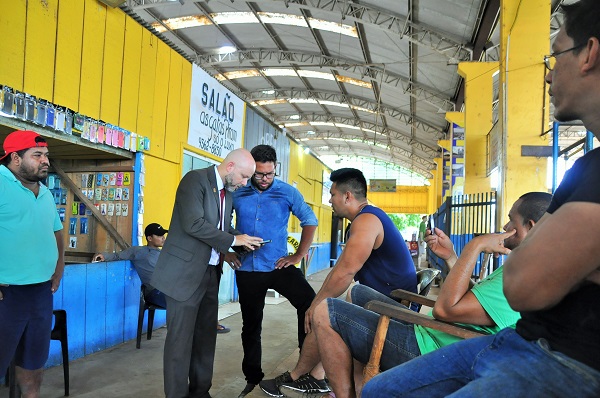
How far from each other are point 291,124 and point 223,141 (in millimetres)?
18960

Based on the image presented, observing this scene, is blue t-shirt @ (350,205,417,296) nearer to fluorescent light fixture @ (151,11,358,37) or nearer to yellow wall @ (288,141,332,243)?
yellow wall @ (288,141,332,243)

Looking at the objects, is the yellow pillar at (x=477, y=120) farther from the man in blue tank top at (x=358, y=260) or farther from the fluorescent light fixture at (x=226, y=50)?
the fluorescent light fixture at (x=226, y=50)

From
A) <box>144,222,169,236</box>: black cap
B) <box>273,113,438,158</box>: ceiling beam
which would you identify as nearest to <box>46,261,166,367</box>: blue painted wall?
<box>144,222,169,236</box>: black cap

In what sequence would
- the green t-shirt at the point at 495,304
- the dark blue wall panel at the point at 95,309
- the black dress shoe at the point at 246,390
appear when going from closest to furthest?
the green t-shirt at the point at 495,304 < the black dress shoe at the point at 246,390 < the dark blue wall panel at the point at 95,309

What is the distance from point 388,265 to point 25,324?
2.15 m

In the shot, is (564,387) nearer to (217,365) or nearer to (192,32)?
(217,365)

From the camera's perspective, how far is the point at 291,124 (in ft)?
84.8

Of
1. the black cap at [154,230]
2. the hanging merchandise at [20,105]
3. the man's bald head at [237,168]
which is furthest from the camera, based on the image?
the black cap at [154,230]

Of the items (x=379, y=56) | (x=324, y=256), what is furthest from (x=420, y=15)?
(x=324, y=256)

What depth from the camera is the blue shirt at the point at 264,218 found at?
344 centimetres

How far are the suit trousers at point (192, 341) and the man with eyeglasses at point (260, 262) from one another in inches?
12.2

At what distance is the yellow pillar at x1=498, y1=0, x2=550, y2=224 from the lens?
6656 mm

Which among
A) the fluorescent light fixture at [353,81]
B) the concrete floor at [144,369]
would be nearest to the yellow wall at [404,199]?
the fluorescent light fixture at [353,81]

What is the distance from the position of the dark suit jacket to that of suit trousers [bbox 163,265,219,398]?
9cm
